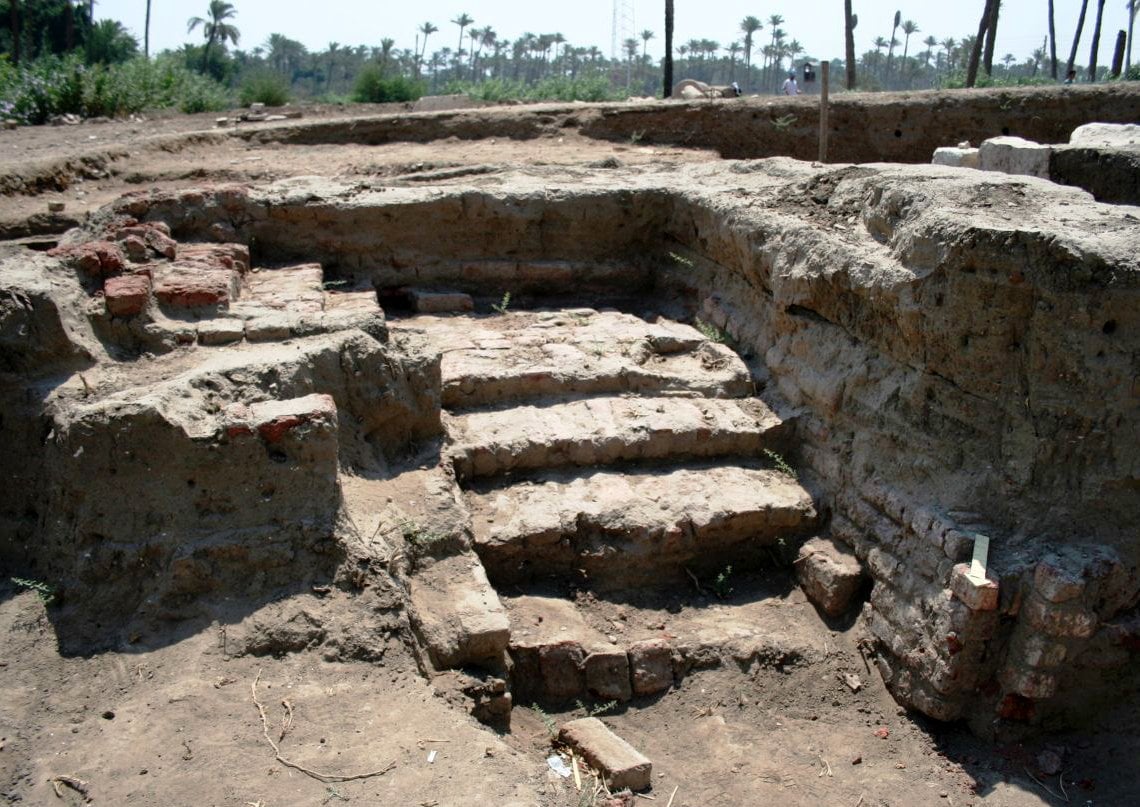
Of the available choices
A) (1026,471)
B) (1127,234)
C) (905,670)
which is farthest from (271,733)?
(1127,234)

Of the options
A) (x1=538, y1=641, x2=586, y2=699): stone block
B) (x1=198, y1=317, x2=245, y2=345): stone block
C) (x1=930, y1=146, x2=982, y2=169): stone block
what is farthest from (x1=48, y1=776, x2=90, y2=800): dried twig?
(x1=930, y1=146, x2=982, y2=169): stone block

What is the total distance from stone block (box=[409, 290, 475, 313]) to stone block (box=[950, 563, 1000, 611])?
361 centimetres

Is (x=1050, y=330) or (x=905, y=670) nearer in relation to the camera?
(x=1050, y=330)

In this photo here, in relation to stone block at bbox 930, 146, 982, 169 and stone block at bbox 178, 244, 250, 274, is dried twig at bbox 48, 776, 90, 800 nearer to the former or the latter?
stone block at bbox 178, 244, 250, 274

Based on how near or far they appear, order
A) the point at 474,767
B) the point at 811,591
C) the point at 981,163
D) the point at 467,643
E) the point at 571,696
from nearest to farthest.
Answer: the point at 474,767
the point at 467,643
the point at 571,696
the point at 811,591
the point at 981,163

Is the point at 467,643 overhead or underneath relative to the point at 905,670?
overhead

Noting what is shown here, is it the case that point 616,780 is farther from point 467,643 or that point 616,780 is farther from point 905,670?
point 905,670

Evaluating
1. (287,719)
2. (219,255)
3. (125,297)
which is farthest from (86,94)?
(287,719)

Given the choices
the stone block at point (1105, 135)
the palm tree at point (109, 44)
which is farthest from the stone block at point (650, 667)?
the palm tree at point (109, 44)

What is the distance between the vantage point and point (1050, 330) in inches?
137

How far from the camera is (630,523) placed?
4.21 m

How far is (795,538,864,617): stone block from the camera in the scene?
4113mm

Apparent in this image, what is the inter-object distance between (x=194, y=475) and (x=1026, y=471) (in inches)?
119

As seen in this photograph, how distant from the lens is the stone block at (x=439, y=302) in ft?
20.0
